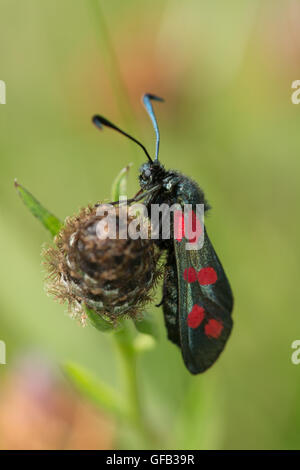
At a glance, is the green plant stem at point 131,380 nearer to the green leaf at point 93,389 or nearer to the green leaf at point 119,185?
the green leaf at point 93,389

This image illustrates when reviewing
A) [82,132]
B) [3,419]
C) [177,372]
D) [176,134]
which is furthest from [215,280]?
[82,132]

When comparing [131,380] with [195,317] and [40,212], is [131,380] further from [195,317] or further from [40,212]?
[40,212]

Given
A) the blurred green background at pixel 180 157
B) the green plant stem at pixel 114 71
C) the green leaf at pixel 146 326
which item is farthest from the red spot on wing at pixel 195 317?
the green plant stem at pixel 114 71

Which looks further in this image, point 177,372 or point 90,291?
point 177,372

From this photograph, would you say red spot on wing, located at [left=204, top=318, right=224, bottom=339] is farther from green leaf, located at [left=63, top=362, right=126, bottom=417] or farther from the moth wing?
green leaf, located at [left=63, top=362, right=126, bottom=417]

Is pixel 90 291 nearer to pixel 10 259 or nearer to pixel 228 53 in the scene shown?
pixel 10 259

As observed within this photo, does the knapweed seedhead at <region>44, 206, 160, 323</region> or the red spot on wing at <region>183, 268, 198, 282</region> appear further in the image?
the red spot on wing at <region>183, 268, 198, 282</region>

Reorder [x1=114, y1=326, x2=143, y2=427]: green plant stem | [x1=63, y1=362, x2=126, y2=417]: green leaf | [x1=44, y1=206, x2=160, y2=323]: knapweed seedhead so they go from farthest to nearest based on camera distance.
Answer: [x1=63, y1=362, x2=126, y2=417]: green leaf, [x1=114, y1=326, x2=143, y2=427]: green plant stem, [x1=44, y1=206, x2=160, y2=323]: knapweed seedhead

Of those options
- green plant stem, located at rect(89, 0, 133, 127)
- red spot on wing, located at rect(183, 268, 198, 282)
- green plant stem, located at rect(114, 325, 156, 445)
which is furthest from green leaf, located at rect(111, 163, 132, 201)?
green plant stem, located at rect(89, 0, 133, 127)
